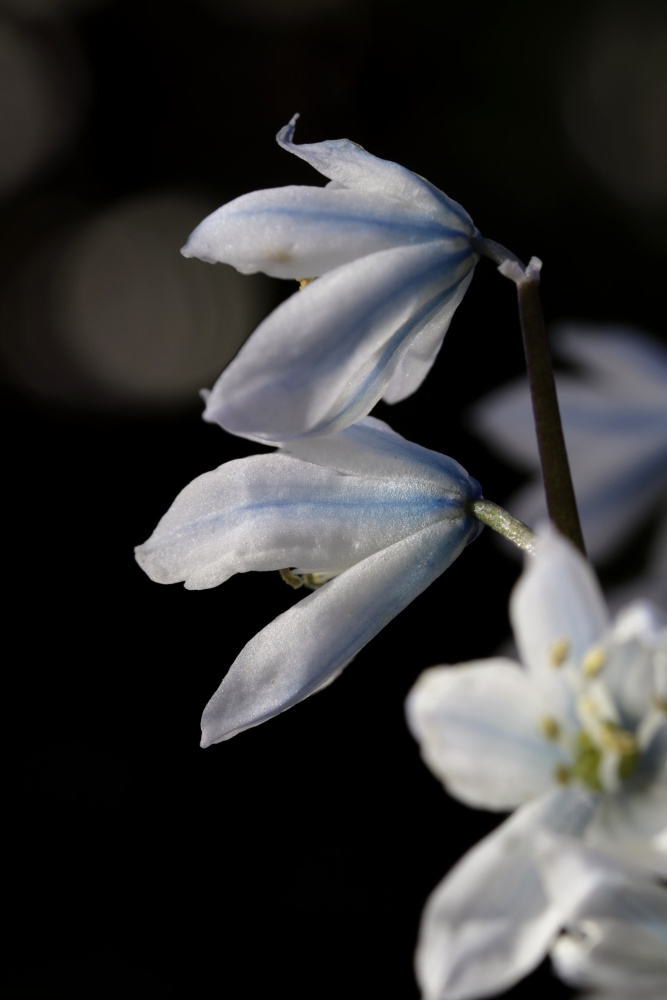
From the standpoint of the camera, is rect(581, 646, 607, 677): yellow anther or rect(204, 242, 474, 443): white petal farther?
rect(204, 242, 474, 443): white petal

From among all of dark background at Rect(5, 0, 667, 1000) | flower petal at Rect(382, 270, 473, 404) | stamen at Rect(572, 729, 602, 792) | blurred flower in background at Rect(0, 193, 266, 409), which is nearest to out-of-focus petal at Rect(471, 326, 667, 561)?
flower petal at Rect(382, 270, 473, 404)

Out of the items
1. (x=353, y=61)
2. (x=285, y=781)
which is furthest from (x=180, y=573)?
(x=353, y=61)

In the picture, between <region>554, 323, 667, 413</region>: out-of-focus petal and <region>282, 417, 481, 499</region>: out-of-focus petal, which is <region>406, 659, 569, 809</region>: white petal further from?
<region>554, 323, 667, 413</region>: out-of-focus petal

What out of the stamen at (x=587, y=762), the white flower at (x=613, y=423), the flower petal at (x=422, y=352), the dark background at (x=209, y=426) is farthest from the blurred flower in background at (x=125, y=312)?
the stamen at (x=587, y=762)

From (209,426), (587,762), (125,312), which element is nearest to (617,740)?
(587,762)

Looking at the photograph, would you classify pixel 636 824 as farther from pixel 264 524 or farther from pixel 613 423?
pixel 613 423

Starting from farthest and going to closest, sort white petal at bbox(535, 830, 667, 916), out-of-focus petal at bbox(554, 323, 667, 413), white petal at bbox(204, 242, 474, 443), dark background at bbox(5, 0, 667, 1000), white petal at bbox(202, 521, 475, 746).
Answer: dark background at bbox(5, 0, 667, 1000) < out-of-focus petal at bbox(554, 323, 667, 413) < white petal at bbox(202, 521, 475, 746) < white petal at bbox(204, 242, 474, 443) < white petal at bbox(535, 830, 667, 916)

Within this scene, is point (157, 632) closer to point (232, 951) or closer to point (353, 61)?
point (232, 951)
